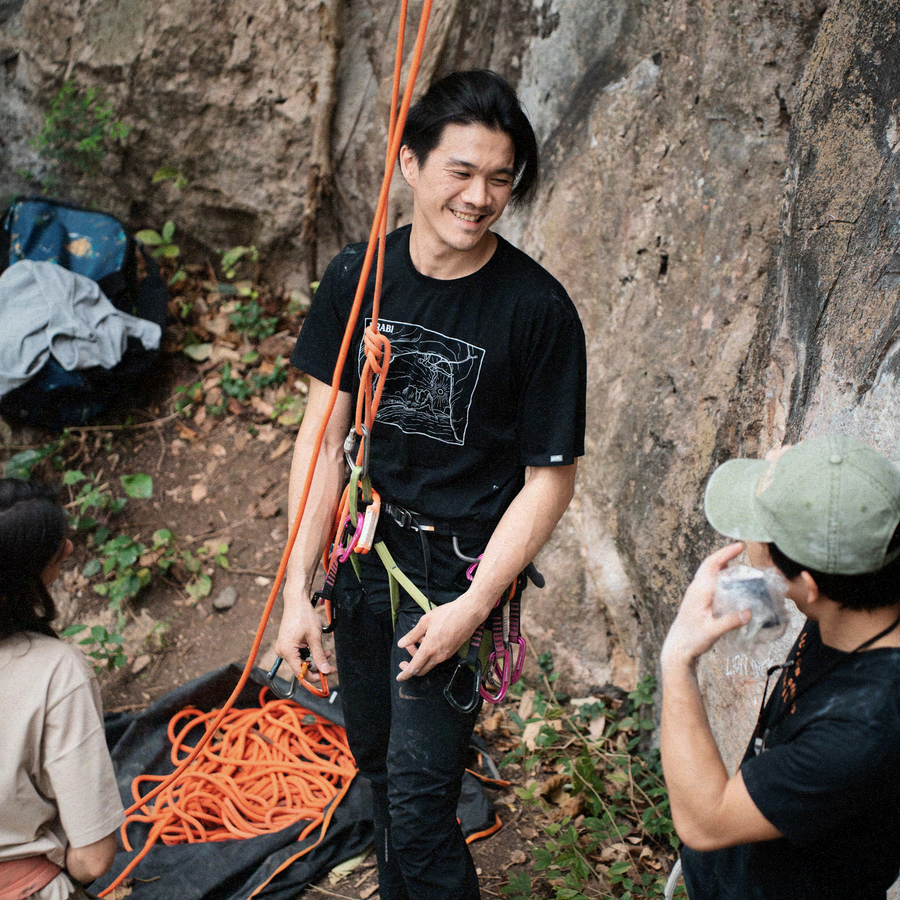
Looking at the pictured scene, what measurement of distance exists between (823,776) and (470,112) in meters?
1.52

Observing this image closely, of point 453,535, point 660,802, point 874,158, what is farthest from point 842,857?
point 660,802

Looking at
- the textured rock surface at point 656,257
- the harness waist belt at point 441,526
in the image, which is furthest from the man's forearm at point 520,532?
the textured rock surface at point 656,257

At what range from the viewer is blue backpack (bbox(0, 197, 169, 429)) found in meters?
4.37

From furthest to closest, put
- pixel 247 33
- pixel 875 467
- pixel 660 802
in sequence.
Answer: pixel 247 33 → pixel 660 802 → pixel 875 467

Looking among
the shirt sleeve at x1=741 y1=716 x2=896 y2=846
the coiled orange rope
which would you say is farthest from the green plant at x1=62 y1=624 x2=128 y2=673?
the shirt sleeve at x1=741 y1=716 x2=896 y2=846

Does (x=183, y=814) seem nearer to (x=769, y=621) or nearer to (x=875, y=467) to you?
(x=769, y=621)

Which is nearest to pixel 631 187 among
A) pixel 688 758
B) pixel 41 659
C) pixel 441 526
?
pixel 441 526

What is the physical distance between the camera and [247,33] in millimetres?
4668

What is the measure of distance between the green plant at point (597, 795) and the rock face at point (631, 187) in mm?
178

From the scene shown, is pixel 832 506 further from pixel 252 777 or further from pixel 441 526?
pixel 252 777

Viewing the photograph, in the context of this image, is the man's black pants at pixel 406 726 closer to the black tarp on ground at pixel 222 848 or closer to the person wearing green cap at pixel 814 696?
the black tarp on ground at pixel 222 848

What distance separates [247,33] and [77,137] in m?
1.17

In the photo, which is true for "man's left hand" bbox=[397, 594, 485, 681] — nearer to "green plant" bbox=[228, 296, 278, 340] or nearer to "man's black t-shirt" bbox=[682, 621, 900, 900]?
"man's black t-shirt" bbox=[682, 621, 900, 900]

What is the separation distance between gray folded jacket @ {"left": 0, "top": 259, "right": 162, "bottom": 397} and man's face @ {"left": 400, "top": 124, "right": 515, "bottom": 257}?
292cm
